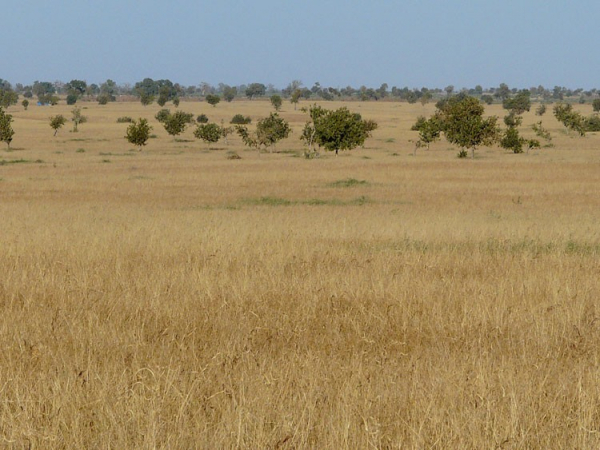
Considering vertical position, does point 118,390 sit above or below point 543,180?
above

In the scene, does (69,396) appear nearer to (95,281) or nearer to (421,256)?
(95,281)

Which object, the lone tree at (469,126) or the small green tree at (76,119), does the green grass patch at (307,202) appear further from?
the small green tree at (76,119)

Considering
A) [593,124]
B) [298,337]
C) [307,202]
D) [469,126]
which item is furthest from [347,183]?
[593,124]

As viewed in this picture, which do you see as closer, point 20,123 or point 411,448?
point 411,448

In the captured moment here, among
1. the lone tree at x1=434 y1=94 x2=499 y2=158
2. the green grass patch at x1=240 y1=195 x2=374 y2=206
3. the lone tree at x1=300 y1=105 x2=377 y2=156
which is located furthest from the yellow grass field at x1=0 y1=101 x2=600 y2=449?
the lone tree at x1=300 y1=105 x2=377 y2=156

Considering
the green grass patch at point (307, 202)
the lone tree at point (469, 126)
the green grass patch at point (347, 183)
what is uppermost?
the lone tree at point (469, 126)

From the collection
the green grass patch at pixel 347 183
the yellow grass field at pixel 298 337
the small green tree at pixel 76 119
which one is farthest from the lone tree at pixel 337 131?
the yellow grass field at pixel 298 337

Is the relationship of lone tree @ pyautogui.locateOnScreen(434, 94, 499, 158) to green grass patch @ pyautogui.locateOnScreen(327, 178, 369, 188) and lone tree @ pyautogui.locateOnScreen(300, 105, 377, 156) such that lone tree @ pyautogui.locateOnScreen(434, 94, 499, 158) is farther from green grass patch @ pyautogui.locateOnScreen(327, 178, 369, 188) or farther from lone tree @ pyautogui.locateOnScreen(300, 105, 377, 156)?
green grass patch @ pyautogui.locateOnScreen(327, 178, 369, 188)

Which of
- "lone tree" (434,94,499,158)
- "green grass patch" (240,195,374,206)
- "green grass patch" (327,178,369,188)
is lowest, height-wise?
"green grass patch" (327,178,369,188)

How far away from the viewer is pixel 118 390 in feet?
16.7

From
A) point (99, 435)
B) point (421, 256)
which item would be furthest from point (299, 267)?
point (99, 435)

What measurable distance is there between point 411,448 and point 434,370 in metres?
1.64

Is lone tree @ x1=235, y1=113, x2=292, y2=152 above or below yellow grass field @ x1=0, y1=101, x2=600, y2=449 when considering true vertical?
below

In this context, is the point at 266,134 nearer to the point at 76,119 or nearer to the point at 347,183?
the point at 347,183
